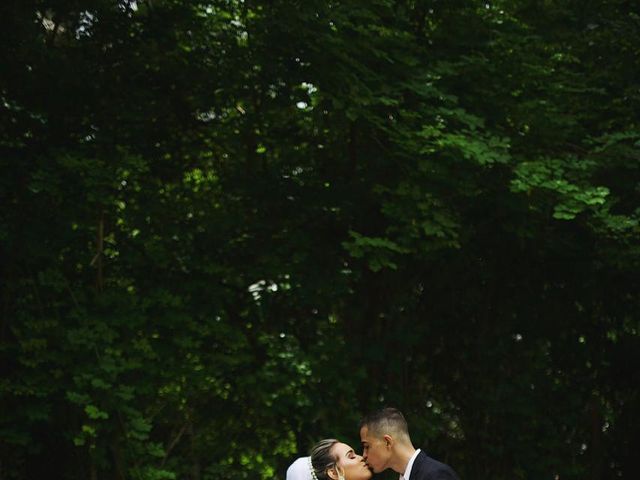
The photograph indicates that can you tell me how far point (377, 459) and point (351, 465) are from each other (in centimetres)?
33

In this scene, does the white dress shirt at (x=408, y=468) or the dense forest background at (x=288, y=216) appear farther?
the dense forest background at (x=288, y=216)

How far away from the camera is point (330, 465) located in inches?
219

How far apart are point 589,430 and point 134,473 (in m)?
7.56

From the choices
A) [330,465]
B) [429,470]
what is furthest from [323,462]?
[429,470]

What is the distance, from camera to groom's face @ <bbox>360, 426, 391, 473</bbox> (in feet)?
16.9

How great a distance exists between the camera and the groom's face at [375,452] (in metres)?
5.16

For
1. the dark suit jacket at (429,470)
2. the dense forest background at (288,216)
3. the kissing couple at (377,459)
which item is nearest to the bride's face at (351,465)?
the kissing couple at (377,459)

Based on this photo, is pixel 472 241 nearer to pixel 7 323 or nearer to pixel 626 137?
pixel 626 137

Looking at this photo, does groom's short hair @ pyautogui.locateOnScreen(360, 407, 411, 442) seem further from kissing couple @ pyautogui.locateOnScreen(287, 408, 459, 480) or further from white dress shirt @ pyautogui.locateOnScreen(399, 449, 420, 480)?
white dress shirt @ pyautogui.locateOnScreen(399, 449, 420, 480)

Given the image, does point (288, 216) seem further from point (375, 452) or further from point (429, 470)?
point (429, 470)

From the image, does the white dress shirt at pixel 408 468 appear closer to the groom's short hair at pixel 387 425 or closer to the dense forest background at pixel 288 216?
the groom's short hair at pixel 387 425

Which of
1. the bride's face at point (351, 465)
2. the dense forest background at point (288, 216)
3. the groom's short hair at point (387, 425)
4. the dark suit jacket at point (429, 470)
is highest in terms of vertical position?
the dense forest background at point (288, 216)

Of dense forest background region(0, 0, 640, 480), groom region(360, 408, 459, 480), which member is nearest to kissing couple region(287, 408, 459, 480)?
groom region(360, 408, 459, 480)

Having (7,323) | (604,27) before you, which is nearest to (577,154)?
(604,27)
